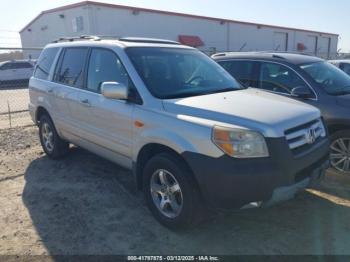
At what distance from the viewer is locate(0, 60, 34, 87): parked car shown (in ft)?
75.5

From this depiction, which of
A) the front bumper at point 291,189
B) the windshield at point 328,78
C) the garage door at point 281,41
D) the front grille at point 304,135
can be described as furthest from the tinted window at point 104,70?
the garage door at point 281,41

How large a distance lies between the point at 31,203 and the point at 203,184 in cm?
252

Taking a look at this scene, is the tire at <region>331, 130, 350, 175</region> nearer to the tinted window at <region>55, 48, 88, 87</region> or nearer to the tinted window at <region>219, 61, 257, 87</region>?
the tinted window at <region>219, 61, 257, 87</region>

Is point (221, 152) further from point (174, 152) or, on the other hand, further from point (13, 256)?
point (13, 256)

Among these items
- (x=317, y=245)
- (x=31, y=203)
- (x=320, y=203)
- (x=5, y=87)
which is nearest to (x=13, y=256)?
(x=31, y=203)

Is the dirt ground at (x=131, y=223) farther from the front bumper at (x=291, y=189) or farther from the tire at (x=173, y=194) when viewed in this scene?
the front bumper at (x=291, y=189)

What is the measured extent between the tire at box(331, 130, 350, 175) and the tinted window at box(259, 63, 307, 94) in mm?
917

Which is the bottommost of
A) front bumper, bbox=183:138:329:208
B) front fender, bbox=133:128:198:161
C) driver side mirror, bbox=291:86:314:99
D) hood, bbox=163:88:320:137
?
front bumper, bbox=183:138:329:208

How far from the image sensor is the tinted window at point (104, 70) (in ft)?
13.7

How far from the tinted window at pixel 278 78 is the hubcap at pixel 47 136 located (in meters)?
3.66

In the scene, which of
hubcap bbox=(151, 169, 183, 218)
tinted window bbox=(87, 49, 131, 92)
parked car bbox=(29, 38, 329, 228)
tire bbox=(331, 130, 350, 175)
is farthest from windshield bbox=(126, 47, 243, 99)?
tire bbox=(331, 130, 350, 175)

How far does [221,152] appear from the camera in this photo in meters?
3.11

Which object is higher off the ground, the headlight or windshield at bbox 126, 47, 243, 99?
windshield at bbox 126, 47, 243, 99

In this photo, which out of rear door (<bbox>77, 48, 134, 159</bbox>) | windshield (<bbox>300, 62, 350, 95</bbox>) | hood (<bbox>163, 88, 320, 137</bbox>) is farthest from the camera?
windshield (<bbox>300, 62, 350, 95</bbox>)
